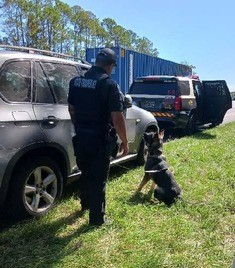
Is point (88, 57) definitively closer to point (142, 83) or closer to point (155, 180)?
point (142, 83)

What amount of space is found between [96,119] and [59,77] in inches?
43.9

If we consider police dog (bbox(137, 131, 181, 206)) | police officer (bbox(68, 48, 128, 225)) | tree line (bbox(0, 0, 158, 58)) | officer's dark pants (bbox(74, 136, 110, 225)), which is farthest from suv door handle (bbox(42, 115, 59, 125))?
tree line (bbox(0, 0, 158, 58))

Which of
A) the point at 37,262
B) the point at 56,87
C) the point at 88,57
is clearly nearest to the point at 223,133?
the point at 88,57

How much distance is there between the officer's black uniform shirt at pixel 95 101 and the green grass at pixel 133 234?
99 cm

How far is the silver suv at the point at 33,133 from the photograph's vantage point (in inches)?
137

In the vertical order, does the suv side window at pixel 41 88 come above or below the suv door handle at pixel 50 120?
above

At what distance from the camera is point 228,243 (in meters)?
3.49

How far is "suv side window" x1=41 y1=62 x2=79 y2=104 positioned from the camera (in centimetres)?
418

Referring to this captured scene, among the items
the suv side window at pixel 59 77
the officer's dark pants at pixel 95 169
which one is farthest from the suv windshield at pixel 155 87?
the officer's dark pants at pixel 95 169

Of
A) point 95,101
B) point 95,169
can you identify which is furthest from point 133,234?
point 95,101

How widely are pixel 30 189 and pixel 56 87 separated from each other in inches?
48.0

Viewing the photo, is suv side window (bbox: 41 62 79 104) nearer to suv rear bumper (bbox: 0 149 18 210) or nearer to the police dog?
suv rear bumper (bbox: 0 149 18 210)

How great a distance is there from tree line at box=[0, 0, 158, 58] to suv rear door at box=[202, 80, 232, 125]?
50.8ft

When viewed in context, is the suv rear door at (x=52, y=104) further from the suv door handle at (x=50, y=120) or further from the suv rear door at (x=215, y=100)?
the suv rear door at (x=215, y=100)
